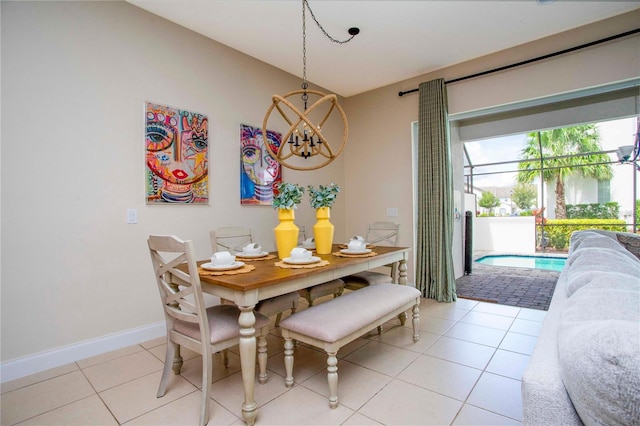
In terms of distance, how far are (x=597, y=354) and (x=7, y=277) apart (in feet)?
9.76

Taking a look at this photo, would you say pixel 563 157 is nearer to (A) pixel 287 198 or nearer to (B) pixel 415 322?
(B) pixel 415 322

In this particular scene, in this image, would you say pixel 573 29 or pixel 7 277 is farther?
pixel 573 29

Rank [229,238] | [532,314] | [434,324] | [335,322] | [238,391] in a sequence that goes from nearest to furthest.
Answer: [335,322] → [238,391] → [229,238] → [434,324] → [532,314]

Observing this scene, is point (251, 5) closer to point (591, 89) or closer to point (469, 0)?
point (469, 0)

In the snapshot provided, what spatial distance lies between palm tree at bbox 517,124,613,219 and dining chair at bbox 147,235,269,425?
7650 mm

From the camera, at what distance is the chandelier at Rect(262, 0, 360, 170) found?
224 centimetres

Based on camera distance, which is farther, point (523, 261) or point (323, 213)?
point (523, 261)

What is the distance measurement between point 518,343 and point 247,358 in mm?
2196

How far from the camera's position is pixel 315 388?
6.22ft

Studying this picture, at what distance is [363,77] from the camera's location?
160 inches

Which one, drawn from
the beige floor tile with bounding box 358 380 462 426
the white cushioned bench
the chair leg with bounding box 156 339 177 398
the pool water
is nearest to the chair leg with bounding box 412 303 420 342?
the white cushioned bench

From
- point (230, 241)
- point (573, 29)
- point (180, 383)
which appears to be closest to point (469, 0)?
point (573, 29)

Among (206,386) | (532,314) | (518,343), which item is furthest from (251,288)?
(532,314)

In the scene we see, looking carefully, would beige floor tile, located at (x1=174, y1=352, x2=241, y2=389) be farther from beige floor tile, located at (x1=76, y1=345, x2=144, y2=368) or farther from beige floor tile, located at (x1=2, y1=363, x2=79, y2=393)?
beige floor tile, located at (x1=2, y1=363, x2=79, y2=393)
